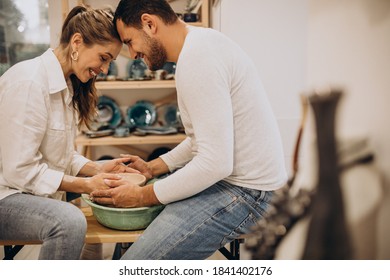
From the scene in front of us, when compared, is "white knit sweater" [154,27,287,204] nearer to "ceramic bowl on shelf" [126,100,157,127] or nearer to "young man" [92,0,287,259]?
"young man" [92,0,287,259]

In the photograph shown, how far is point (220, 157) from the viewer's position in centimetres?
109

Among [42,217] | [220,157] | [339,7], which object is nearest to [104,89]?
[42,217]

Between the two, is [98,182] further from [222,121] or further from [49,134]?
[222,121]

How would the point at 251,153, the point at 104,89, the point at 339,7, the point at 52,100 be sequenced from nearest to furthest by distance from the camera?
the point at 339,7
the point at 251,153
the point at 52,100
the point at 104,89

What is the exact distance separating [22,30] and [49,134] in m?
0.39

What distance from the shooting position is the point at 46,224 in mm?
1165

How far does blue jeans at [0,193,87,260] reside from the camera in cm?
116

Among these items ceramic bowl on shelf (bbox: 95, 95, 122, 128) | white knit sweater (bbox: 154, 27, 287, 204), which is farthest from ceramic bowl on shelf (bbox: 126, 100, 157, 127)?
white knit sweater (bbox: 154, 27, 287, 204)

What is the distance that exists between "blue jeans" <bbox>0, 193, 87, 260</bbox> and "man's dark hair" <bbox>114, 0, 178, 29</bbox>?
646 millimetres

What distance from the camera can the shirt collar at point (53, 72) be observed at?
1266 millimetres

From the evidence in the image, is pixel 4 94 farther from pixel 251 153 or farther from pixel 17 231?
pixel 251 153

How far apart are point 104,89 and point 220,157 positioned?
2.70 feet

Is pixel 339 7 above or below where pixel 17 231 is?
above

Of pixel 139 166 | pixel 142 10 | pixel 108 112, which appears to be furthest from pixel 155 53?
pixel 108 112
